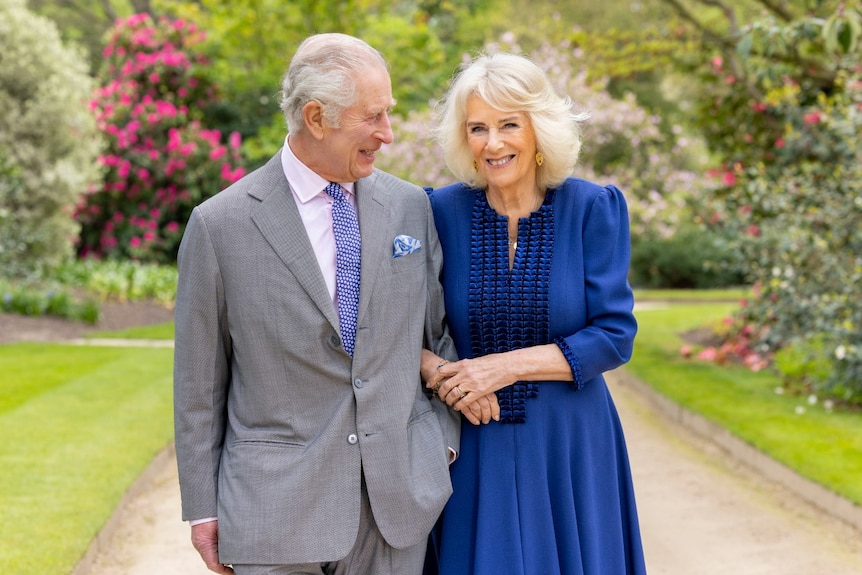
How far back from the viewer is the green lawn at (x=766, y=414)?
20.1 ft

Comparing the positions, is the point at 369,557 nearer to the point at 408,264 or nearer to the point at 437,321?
the point at 437,321

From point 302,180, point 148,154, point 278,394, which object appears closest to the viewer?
point 278,394

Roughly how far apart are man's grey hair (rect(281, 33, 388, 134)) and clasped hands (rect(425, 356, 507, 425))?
736mm

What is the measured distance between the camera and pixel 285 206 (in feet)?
8.91

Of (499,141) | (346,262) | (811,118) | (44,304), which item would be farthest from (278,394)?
(44,304)

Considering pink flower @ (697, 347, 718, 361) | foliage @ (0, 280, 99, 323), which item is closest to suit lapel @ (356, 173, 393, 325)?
pink flower @ (697, 347, 718, 361)

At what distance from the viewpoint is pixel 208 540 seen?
8.82 feet

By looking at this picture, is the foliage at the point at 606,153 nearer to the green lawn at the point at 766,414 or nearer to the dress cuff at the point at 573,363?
the green lawn at the point at 766,414

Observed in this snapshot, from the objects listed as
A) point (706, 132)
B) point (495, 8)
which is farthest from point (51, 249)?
point (495, 8)

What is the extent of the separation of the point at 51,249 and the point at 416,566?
12.2 m

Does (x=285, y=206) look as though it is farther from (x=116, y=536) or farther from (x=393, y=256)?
(x=116, y=536)

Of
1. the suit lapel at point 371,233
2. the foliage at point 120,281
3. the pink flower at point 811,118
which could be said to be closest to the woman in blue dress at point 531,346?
the suit lapel at point 371,233

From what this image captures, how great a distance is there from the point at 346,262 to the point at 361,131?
0.34 metres

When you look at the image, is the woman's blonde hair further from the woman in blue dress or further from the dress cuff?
the dress cuff
